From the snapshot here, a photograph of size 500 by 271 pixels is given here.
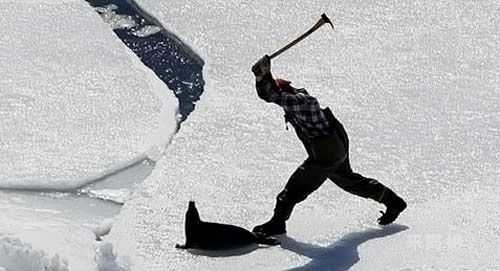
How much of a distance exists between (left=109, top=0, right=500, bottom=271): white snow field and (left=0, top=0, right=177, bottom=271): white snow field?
0.85ft

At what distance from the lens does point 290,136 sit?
26.9 feet

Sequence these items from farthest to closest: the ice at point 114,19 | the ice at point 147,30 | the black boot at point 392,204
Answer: the ice at point 114,19 < the ice at point 147,30 < the black boot at point 392,204

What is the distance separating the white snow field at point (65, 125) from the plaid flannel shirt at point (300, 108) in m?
1.15

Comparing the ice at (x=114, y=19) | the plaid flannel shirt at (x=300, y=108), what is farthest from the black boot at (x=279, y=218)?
the ice at (x=114, y=19)

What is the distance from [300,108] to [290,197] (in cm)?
56

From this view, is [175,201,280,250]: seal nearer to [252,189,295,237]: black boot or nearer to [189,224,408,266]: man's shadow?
[189,224,408,266]: man's shadow

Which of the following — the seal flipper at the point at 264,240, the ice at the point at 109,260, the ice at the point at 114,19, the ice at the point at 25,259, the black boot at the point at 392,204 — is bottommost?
the ice at the point at 25,259

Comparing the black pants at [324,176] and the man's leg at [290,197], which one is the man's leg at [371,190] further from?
the man's leg at [290,197]

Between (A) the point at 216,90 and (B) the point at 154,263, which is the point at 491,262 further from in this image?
(A) the point at 216,90

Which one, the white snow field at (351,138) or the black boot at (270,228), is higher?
the white snow field at (351,138)

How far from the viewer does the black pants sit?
6418 mm

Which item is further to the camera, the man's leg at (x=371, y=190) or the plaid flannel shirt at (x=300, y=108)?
the man's leg at (x=371, y=190)

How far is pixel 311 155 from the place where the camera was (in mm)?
6473

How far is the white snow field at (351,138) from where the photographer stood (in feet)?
21.1
